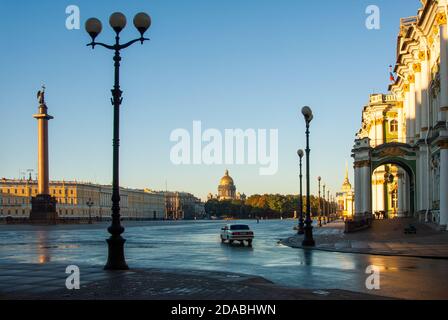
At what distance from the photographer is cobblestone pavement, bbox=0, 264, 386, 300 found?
1300 centimetres

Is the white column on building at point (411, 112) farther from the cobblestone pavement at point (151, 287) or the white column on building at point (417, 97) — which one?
the cobblestone pavement at point (151, 287)

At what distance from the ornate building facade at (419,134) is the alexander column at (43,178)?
67073mm

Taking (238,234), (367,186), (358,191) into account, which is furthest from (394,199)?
(238,234)

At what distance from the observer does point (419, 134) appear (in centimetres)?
5381

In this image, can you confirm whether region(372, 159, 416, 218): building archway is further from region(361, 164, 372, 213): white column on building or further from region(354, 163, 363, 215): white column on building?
region(361, 164, 372, 213): white column on building

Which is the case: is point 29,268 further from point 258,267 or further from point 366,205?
point 366,205

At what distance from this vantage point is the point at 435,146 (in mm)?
44688

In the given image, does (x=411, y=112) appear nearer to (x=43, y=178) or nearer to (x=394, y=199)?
(x=394, y=199)

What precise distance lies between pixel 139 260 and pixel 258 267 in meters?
5.96

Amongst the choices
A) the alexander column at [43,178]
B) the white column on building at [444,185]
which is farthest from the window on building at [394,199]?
the alexander column at [43,178]

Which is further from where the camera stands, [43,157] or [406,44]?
[43,157]

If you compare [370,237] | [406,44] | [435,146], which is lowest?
[370,237]
